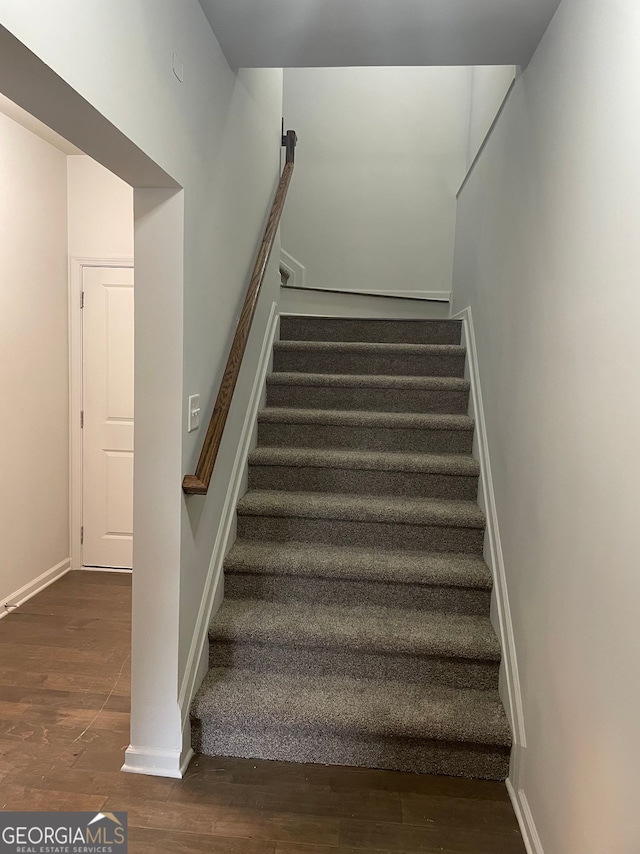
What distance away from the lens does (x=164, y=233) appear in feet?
5.35

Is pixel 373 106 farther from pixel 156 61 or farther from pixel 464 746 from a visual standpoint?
pixel 464 746

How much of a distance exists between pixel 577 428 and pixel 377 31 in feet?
4.70

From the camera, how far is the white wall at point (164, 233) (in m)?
1.15

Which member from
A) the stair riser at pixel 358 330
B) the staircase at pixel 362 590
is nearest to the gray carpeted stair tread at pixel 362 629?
the staircase at pixel 362 590

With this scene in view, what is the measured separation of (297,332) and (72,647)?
6.81ft

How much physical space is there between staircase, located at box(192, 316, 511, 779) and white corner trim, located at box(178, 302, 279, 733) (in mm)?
57

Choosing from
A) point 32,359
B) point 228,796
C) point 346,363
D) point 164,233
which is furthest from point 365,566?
point 32,359

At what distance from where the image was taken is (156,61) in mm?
1414

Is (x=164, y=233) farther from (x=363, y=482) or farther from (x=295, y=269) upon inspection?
(x=295, y=269)

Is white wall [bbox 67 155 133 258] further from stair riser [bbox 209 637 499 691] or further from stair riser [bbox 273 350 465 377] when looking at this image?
stair riser [bbox 209 637 499 691]

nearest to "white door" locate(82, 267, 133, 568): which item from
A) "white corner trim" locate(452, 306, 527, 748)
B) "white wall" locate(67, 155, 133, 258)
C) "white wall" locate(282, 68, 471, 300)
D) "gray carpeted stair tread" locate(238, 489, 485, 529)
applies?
"white wall" locate(67, 155, 133, 258)

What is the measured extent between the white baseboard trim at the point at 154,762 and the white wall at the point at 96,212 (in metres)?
2.59

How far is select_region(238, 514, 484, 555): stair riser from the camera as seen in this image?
2318 mm

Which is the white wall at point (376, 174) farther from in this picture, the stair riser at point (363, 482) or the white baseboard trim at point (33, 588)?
the white baseboard trim at point (33, 588)
